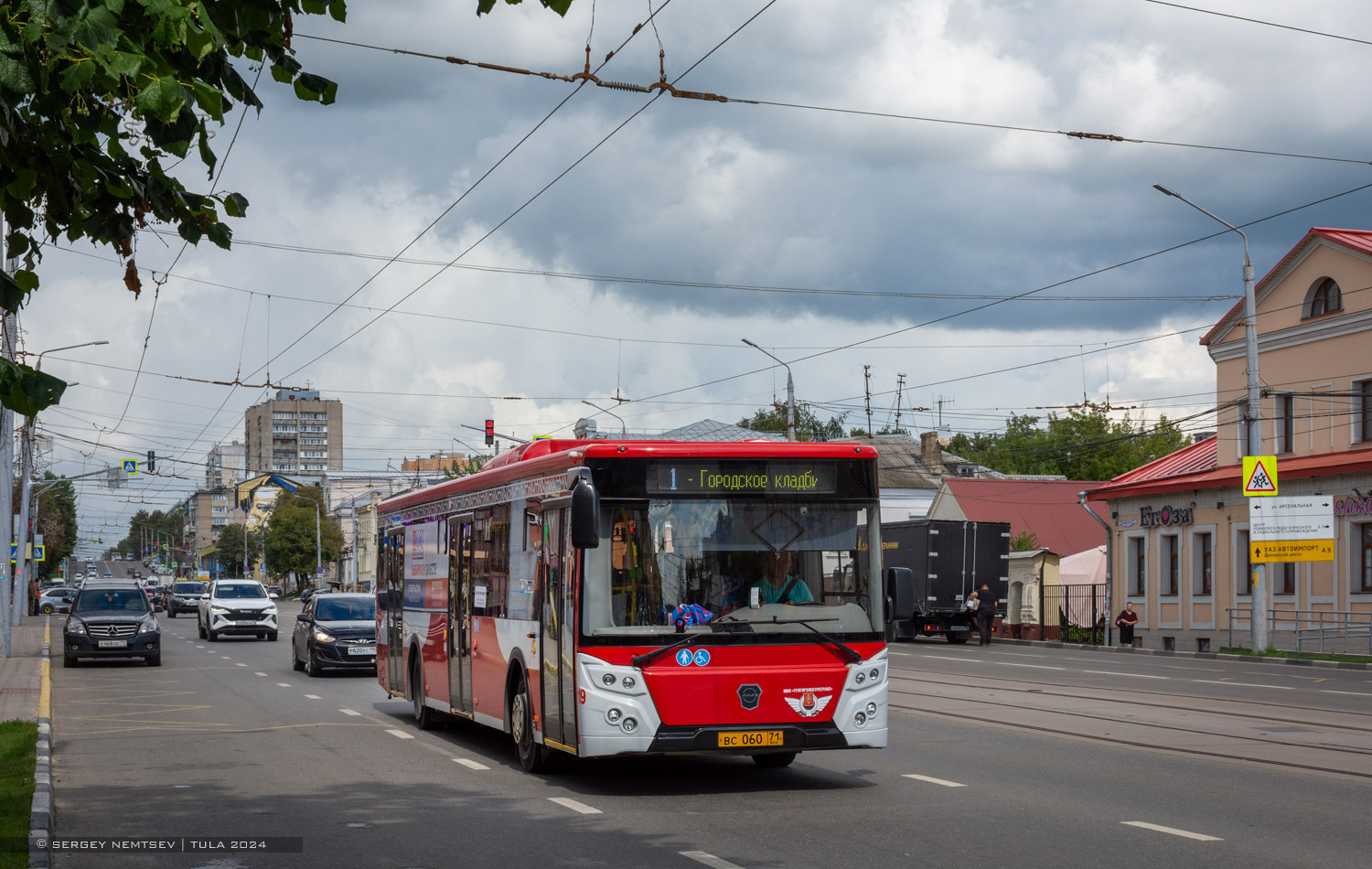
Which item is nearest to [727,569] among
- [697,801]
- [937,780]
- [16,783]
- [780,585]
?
[780,585]

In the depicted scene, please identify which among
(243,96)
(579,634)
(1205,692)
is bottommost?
(1205,692)

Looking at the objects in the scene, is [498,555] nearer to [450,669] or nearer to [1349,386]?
[450,669]

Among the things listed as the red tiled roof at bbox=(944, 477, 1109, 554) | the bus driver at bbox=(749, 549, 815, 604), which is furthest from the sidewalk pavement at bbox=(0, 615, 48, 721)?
the red tiled roof at bbox=(944, 477, 1109, 554)

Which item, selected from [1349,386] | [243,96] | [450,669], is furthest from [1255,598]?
[243,96]

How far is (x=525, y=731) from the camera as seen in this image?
41.1 ft

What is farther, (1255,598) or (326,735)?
(1255,598)

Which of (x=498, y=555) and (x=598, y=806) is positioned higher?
(x=498, y=555)

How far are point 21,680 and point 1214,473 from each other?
107 feet

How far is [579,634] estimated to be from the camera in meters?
11.0

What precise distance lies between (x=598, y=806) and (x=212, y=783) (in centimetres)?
348

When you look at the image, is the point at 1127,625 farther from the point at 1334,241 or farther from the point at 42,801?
the point at 42,801

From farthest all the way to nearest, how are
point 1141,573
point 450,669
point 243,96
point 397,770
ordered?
point 1141,573 < point 450,669 < point 397,770 < point 243,96

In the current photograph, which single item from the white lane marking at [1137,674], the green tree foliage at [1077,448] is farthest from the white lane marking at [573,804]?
the green tree foliage at [1077,448]

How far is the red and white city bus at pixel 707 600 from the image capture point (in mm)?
10906
